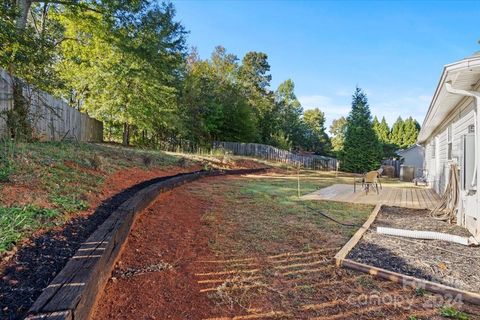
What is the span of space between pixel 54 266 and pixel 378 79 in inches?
792

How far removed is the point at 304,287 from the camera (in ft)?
8.07

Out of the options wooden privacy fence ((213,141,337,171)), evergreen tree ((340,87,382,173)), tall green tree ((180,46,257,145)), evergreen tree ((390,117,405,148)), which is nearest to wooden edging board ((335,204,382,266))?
tall green tree ((180,46,257,145))

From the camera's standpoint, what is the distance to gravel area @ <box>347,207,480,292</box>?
2707 mm

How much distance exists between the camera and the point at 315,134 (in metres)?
35.4

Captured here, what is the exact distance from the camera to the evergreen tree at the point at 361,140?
19859mm

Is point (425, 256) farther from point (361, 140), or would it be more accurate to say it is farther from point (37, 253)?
point (361, 140)

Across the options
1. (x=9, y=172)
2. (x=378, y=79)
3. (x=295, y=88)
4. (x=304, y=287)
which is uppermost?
(x=295, y=88)

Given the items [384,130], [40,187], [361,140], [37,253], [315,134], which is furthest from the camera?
[315,134]

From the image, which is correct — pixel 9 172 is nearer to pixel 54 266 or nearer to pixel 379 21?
pixel 54 266

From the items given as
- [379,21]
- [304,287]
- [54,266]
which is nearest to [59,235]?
[54,266]

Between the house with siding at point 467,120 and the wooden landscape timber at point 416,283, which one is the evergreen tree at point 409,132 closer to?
the house with siding at point 467,120

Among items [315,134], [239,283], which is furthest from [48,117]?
[315,134]

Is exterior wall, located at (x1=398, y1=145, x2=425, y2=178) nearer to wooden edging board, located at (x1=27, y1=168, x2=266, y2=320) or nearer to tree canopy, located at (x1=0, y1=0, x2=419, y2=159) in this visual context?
tree canopy, located at (x1=0, y1=0, x2=419, y2=159)

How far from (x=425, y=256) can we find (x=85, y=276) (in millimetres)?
3381
